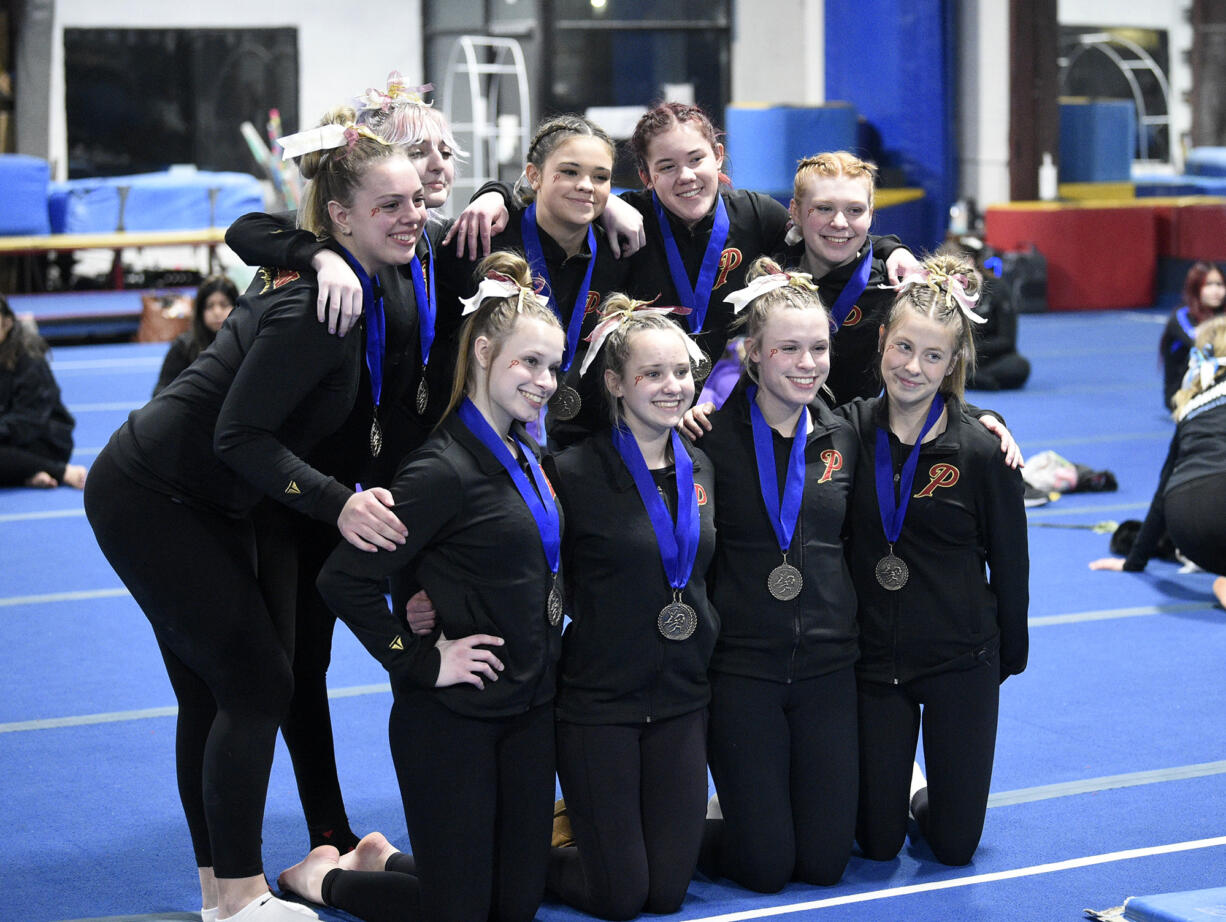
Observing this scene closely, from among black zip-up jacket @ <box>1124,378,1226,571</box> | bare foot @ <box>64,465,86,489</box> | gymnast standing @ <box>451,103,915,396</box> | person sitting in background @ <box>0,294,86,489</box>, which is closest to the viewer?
gymnast standing @ <box>451,103,915,396</box>

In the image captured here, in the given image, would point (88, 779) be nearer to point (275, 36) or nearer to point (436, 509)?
point (436, 509)

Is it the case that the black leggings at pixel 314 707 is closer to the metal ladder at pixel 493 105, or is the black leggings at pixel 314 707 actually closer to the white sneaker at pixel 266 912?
the white sneaker at pixel 266 912

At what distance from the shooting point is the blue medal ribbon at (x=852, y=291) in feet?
12.9

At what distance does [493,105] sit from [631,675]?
51.8ft

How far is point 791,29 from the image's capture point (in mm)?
19438

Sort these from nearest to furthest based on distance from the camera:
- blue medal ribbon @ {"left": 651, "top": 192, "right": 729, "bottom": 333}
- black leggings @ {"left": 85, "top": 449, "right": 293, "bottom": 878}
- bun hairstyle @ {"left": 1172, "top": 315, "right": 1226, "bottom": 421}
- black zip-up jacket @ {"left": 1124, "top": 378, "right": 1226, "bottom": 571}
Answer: black leggings @ {"left": 85, "top": 449, "right": 293, "bottom": 878} → blue medal ribbon @ {"left": 651, "top": 192, "right": 729, "bottom": 333} → black zip-up jacket @ {"left": 1124, "top": 378, "right": 1226, "bottom": 571} → bun hairstyle @ {"left": 1172, "top": 315, "right": 1226, "bottom": 421}

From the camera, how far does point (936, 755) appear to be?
366 cm

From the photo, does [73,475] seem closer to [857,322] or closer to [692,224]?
[692,224]

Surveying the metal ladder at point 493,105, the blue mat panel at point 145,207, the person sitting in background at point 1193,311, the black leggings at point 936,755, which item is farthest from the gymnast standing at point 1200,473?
the metal ladder at point 493,105

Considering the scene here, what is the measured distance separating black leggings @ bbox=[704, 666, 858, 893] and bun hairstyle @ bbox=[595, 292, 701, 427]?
704 mm

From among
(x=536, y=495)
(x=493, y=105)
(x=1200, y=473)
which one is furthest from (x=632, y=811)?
(x=493, y=105)

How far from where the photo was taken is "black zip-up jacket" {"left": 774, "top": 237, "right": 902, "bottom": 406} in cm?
395

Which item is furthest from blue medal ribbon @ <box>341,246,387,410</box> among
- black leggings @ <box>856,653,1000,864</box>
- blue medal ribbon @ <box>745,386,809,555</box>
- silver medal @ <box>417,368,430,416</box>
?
black leggings @ <box>856,653,1000,864</box>

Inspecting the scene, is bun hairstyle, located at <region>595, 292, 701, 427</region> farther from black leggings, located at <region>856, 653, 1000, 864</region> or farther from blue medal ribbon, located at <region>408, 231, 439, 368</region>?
black leggings, located at <region>856, 653, 1000, 864</region>
